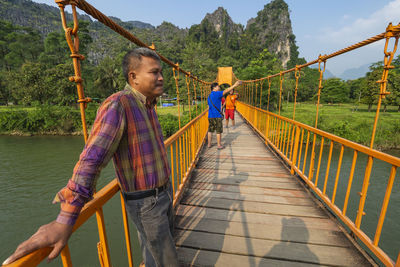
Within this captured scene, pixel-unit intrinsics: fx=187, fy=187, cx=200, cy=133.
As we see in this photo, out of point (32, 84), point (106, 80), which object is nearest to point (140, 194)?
point (32, 84)

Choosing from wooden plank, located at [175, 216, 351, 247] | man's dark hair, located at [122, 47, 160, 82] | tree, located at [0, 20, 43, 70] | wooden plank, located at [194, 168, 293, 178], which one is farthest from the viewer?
tree, located at [0, 20, 43, 70]

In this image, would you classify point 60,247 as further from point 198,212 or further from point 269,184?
point 269,184

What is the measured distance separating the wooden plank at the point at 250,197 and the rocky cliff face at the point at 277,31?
8786 cm

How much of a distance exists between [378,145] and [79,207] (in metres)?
23.8

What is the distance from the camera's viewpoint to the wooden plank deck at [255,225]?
1833mm

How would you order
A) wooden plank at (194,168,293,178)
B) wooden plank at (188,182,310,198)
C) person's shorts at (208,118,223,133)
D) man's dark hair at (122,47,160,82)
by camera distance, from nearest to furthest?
1. man's dark hair at (122,47,160,82)
2. wooden plank at (188,182,310,198)
3. wooden plank at (194,168,293,178)
4. person's shorts at (208,118,223,133)

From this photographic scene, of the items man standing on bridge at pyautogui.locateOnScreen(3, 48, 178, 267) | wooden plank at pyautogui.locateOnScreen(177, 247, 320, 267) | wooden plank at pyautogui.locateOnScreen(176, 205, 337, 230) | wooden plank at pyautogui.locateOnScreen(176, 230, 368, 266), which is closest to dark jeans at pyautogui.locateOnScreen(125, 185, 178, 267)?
man standing on bridge at pyautogui.locateOnScreen(3, 48, 178, 267)

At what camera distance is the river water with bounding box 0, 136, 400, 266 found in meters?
8.05

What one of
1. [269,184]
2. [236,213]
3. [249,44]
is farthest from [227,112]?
[249,44]

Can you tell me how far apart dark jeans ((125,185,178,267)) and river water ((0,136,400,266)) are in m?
7.74

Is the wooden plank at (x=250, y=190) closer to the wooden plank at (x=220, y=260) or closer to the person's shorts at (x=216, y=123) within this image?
the wooden plank at (x=220, y=260)

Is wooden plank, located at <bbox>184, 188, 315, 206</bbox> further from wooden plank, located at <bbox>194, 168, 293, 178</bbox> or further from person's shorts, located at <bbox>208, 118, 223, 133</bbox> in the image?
person's shorts, located at <bbox>208, 118, 223, 133</bbox>

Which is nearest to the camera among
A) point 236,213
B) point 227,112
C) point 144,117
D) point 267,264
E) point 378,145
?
point 144,117

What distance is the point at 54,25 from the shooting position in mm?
92312
